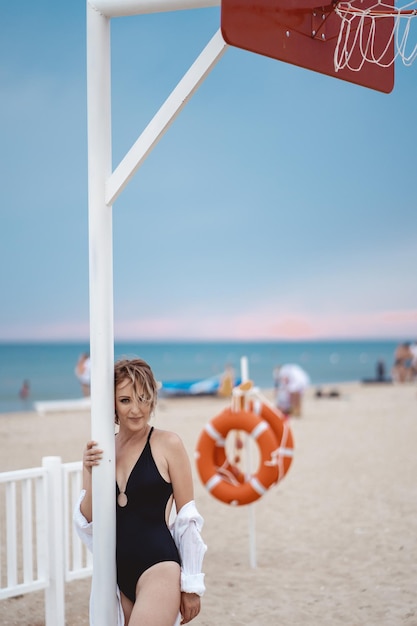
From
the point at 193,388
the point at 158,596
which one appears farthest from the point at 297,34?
the point at 193,388

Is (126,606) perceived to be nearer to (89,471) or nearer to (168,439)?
(89,471)

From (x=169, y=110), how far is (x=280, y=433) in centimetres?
308

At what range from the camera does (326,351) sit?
181 ft

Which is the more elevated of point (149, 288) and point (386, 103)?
point (386, 103)

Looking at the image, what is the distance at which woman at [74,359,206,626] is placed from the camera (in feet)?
7.65

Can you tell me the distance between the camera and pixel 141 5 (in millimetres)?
2436

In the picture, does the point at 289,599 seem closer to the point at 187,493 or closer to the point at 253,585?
the point at 253,585

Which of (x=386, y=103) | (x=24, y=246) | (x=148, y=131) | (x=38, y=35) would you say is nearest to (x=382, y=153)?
(x=386, y=103)

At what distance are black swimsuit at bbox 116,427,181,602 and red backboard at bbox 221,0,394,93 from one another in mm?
1244

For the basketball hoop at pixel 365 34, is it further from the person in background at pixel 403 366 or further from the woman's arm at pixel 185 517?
the person in background at pixel 403 366

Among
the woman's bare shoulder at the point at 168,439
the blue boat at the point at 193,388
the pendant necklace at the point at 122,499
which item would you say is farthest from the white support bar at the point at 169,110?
the blue boat at the point at 193,388

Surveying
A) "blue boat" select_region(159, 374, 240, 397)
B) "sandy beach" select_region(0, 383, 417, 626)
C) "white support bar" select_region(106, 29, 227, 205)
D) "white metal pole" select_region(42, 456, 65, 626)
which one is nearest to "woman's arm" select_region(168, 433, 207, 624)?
"white support bar" select_region(106, 29, 227, 205)

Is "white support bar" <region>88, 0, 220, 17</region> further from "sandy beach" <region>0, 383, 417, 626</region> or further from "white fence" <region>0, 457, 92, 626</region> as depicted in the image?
"sandy beach" <region>0, 383, 417, 626</region>

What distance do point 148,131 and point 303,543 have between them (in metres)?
4.01
